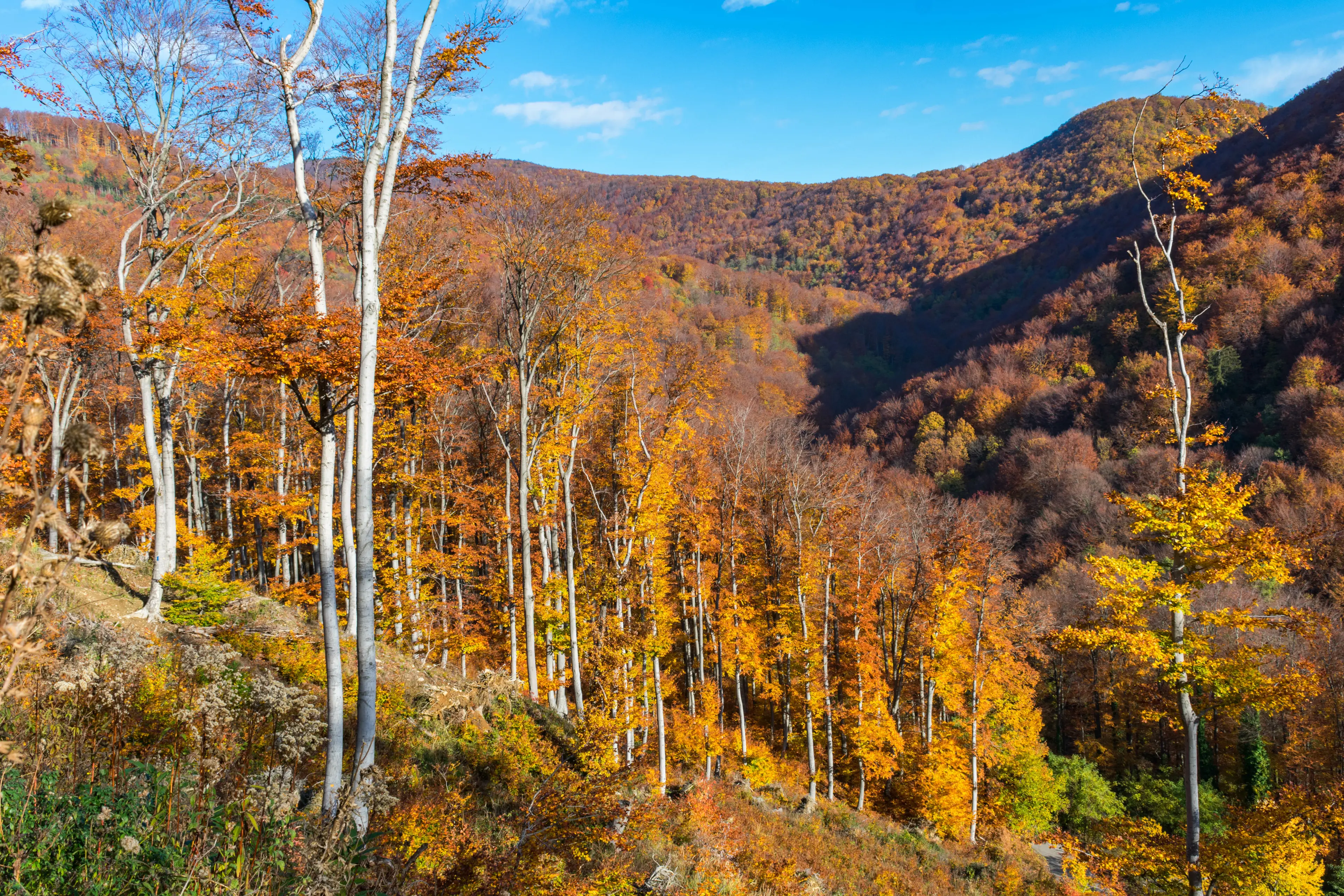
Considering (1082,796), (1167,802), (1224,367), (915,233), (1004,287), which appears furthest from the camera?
(915,233)

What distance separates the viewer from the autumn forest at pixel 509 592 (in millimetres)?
4152

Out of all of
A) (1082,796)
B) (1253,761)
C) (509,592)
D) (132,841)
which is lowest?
(1082,796)

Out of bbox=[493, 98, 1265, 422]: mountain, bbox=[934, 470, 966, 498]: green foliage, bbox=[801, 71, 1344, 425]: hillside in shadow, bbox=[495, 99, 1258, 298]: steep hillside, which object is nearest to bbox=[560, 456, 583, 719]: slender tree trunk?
bbox=[934, 470, 966, 498]: green foliage

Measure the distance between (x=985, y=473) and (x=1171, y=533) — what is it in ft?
188

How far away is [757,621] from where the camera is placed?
22609 millimetres

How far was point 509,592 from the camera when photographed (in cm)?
1539

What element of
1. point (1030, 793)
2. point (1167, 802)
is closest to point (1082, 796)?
point (1167, 802)

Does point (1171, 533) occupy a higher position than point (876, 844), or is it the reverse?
point (1171, 533)

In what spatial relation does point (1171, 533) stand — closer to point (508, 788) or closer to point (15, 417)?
point (508, 788)

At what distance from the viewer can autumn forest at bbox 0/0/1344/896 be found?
163 inches

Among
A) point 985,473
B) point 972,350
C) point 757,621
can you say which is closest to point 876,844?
point 757,621

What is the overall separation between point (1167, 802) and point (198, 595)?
1189 inches

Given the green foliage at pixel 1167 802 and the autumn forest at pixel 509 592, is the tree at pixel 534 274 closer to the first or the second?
the autumn forest at pixel 509 592

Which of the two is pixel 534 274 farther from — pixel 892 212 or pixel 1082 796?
pixel 892 212
